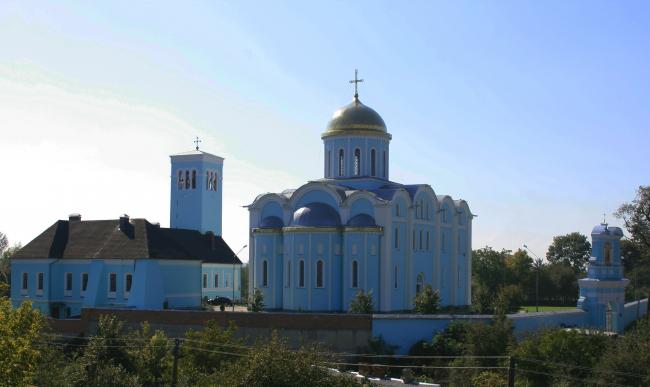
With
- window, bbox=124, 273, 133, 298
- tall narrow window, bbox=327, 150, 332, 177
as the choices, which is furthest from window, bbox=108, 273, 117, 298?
tall narrow window, bbox=327, 150, 332, 177

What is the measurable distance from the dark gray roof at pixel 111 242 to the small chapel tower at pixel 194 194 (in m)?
3.81

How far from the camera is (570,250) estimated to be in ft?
289

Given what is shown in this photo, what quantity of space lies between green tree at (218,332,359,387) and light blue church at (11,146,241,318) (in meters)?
Result: 22.5

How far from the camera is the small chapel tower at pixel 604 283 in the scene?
46.5 m

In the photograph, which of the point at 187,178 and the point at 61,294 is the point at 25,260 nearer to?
the point at 61,294

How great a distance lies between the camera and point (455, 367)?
3069 cm

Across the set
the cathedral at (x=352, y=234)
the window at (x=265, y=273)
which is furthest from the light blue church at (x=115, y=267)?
the window at (x=265, y=273)

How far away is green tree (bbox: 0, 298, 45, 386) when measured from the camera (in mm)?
21734

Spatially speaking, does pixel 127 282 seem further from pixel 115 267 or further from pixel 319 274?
pixel 319 274

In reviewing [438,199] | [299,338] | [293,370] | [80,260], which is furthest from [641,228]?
[293,370]

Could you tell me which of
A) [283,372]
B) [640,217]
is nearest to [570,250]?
[640,217]

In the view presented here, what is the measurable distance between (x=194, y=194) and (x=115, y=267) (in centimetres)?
1048

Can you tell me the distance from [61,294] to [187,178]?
11.6 meters

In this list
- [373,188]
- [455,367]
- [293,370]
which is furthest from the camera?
[373,188]
